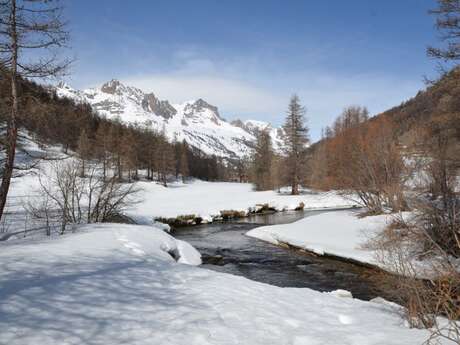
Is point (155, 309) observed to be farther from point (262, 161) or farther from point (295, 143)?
point (262, 161)

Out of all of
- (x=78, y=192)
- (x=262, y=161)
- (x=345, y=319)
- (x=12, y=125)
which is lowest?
(x=345, y=319)

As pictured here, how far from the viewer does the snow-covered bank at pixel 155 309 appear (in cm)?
415

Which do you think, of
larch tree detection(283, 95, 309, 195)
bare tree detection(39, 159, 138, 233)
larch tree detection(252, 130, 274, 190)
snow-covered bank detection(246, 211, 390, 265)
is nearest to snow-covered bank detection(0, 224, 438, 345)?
bare tree detection(39, 159, 138, 233)

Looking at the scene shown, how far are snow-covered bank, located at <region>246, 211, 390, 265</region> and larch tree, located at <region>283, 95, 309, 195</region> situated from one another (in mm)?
20760

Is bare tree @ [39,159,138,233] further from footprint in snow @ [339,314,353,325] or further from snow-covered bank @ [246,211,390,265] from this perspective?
footprint in snow @ [339,314,353,325]

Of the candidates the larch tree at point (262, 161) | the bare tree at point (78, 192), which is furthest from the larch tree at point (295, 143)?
the bare tree at point (78, 192)

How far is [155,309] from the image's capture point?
5074 millimetres

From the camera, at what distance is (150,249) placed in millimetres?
10523

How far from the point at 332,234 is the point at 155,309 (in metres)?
13.6

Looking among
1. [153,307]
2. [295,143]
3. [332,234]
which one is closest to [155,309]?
[153,307]

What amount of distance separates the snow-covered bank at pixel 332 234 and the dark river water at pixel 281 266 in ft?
1.76

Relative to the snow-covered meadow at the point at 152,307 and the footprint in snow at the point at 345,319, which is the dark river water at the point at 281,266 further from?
the footprint in snow at the point at 345,319

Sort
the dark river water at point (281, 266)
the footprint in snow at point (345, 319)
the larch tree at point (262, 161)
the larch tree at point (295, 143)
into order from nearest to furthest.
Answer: the footprint in snow at point (345, 319)
the dark river water at point (281, 266)
the larch tree at point (295, 143)
the larch tree at point (262, 161)

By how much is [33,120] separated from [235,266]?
8.90 m
